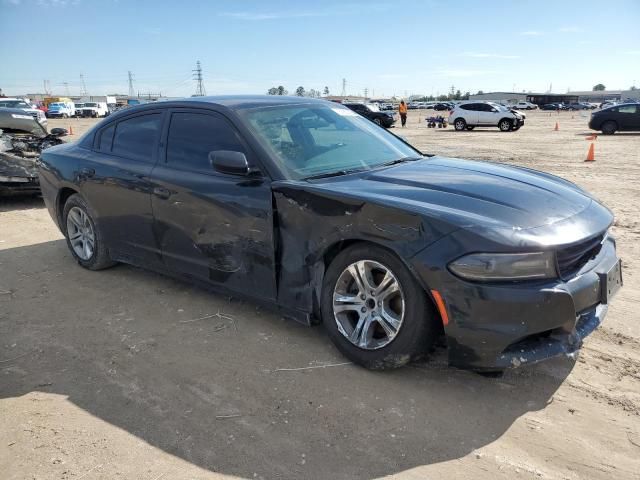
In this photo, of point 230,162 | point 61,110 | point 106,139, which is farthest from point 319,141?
point 61,110

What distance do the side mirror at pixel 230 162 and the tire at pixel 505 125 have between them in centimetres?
2792

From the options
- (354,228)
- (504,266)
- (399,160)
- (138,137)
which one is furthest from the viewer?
(138,137)

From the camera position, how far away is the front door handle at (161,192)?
163 inches

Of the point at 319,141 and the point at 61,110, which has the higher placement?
the point at 319,141

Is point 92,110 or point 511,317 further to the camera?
point 92,110

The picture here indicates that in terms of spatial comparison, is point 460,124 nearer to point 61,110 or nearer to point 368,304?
point 368,304

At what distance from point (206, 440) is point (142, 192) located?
7.81ft

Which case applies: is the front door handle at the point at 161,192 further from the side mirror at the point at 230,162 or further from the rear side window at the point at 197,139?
the side mirror at the point at 230,162

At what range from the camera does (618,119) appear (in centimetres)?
2405

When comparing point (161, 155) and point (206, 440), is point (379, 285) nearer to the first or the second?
point (206, 440)

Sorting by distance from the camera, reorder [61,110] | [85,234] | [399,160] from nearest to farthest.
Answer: [399,160]
[85,234]
[61,110]

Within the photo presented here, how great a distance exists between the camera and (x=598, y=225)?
10.3 ft

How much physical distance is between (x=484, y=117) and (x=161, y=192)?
2810 cm

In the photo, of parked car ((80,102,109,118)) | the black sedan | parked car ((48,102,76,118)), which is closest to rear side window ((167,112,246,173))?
the black sedan
